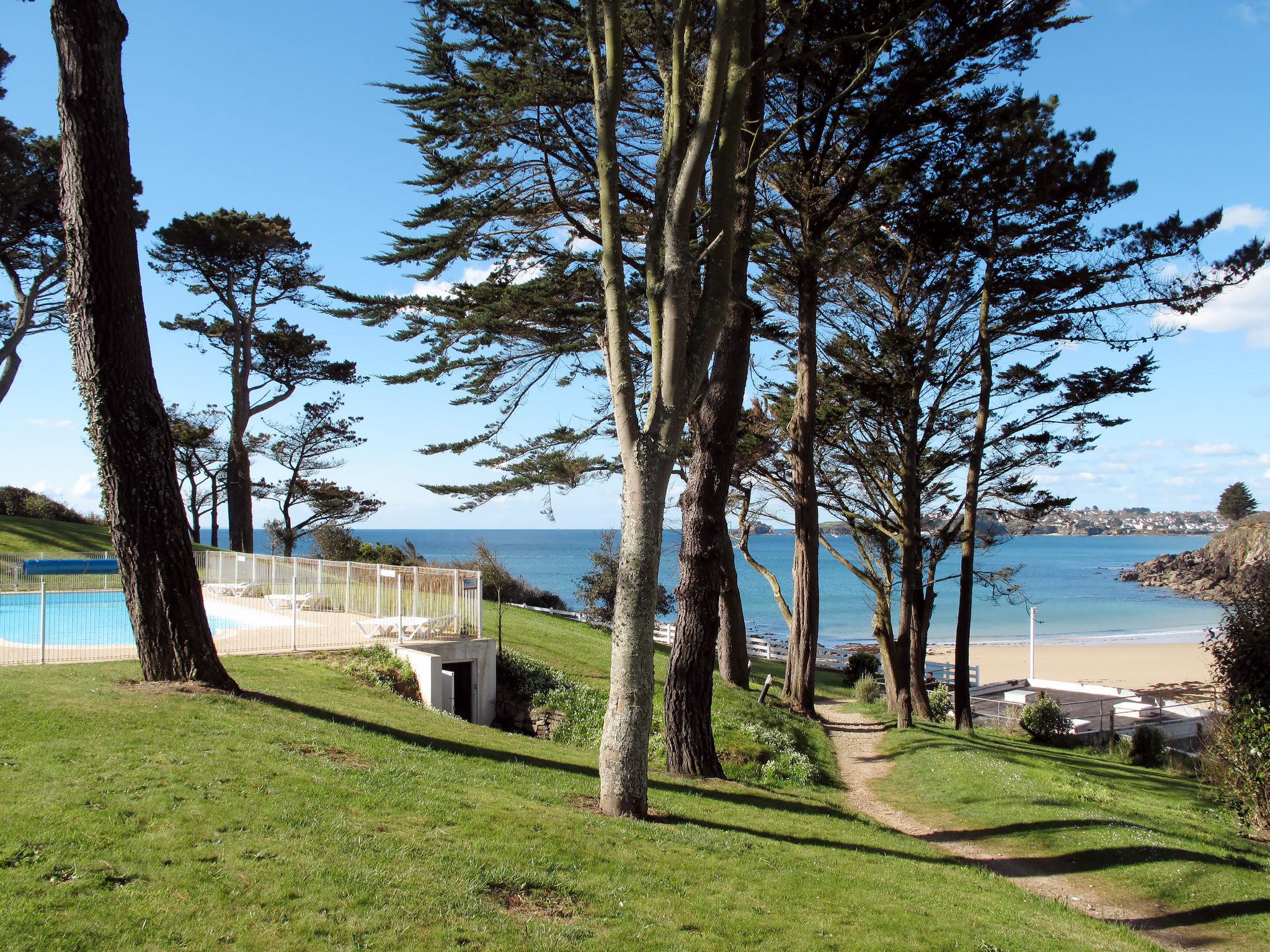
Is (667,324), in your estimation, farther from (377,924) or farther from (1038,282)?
(1038,282)

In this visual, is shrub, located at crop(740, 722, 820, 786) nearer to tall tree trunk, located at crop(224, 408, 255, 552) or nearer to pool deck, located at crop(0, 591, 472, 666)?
pool deck, located at crop(0, 591, 472, 666)

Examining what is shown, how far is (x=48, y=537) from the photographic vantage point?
2547 cm

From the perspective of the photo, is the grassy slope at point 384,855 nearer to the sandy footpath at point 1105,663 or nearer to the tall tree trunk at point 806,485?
the tall tree trunk at point 806,485

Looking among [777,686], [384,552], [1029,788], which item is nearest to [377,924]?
[1029,788]

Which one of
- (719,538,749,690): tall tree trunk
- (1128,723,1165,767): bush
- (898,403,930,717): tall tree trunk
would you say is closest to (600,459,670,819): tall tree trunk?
(898,403,930,717): tall tree trunk

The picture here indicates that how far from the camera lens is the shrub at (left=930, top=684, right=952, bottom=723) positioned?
20.8 meters

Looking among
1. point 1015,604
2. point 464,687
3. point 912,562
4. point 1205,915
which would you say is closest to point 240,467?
point 464,687

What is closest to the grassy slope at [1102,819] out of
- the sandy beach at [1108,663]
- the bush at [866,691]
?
the bush at [866,691]

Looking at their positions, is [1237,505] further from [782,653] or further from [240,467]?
[240,467]

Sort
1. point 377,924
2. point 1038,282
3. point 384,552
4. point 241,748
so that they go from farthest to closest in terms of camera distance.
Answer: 1. point 384,552
2. point 1038,282
3. point 241,748
4. point 377,924

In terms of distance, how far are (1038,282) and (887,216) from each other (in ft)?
10.5

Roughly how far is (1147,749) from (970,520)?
215 inches

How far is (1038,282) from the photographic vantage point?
624 inches

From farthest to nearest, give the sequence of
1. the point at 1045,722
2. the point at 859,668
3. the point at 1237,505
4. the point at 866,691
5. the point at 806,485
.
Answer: the point at 1237,505 < the point at 859,668 < the point at 866,691 < the point at 1045,722 < the point at 806,485
